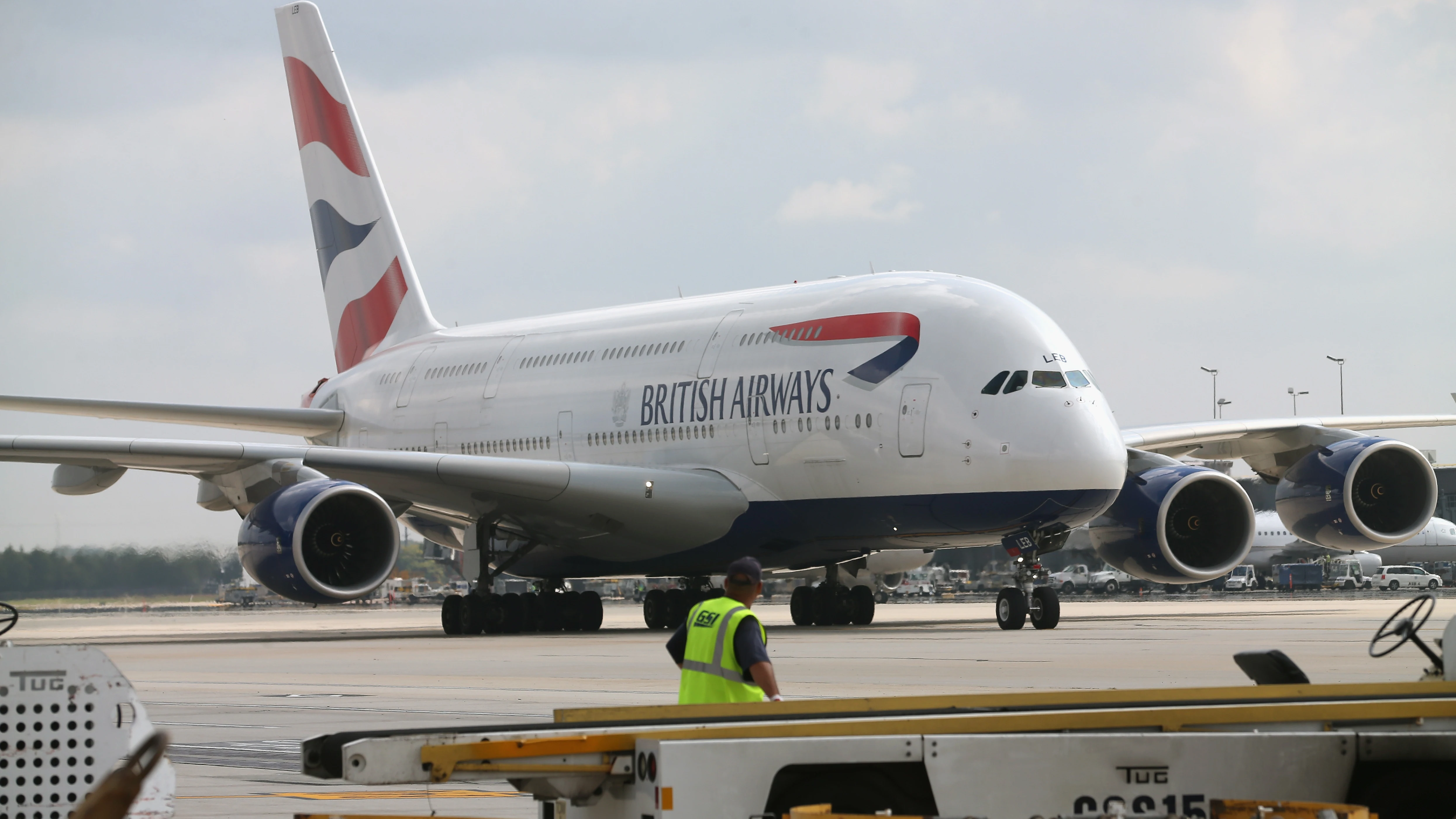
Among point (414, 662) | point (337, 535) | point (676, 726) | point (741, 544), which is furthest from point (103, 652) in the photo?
point (741, 544)

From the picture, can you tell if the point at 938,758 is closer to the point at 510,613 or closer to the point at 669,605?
the point at 510,613

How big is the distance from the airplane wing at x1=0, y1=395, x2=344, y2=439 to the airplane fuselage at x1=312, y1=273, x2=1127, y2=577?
3.18m

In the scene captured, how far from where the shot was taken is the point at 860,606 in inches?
840

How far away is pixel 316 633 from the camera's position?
25391 millimetres

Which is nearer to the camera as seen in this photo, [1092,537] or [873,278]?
[873,278]

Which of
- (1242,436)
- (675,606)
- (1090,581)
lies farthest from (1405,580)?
(675,606)

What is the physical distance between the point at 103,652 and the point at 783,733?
1.67m

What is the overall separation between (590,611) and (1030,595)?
6111 millimetres

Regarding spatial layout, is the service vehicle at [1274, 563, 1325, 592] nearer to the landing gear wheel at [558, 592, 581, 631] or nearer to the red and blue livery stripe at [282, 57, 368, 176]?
the red and blue livery stripe at [282, 57, 368, 176]

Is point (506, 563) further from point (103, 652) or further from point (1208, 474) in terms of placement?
point (103, 652)

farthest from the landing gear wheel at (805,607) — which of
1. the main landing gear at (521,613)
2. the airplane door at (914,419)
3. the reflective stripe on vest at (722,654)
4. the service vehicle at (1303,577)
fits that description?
the service vehicle at (1303,577)

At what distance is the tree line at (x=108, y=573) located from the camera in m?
20.4

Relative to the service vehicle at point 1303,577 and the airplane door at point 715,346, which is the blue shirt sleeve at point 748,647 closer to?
the airplane door at point 715,346

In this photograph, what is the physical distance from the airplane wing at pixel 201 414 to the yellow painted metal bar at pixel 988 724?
1876cm
